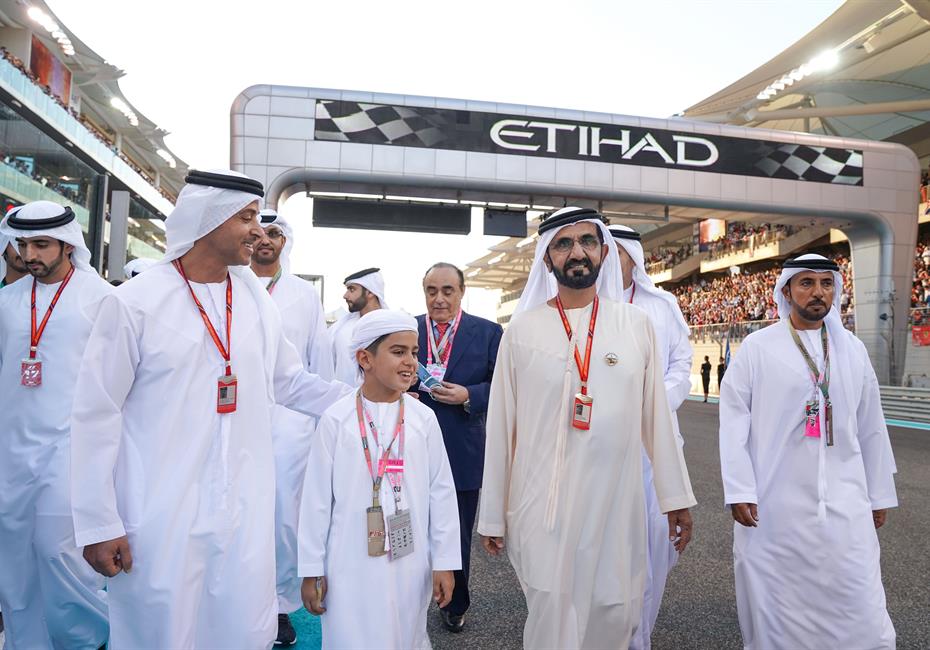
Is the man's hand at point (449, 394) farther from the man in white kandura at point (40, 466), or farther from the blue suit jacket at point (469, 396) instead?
the man in white kandura at point (40, 466)

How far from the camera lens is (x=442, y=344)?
13.7 ft

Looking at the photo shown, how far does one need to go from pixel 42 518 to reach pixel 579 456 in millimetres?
2532

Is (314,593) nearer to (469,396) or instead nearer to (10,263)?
(469,396)

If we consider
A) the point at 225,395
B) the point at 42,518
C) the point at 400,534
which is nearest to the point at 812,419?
the point at 400,534

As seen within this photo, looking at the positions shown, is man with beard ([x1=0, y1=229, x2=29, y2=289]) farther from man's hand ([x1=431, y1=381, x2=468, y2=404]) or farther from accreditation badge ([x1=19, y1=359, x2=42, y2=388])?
man's hand ([x1=431, y1=381, x2=468, y2=404])

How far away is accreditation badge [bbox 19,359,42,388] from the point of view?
3.31 metres

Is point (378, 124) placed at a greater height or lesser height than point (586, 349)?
greater

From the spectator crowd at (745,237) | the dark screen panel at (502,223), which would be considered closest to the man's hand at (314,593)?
the dark screen panel at (502,223)

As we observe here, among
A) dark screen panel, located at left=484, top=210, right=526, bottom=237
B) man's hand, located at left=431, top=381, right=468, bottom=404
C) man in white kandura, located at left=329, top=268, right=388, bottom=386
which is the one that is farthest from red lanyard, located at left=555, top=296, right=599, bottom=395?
dark screen panel, located at left=484, top=210, right=526, bottom=237

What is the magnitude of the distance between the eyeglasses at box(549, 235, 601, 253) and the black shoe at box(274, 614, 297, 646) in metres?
2.35

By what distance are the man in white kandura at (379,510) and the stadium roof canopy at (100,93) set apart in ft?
105

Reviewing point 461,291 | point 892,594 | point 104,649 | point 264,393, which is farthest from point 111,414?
point 892,594

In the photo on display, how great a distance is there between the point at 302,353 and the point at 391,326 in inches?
61.3

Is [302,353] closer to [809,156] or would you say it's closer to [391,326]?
[391,326]
